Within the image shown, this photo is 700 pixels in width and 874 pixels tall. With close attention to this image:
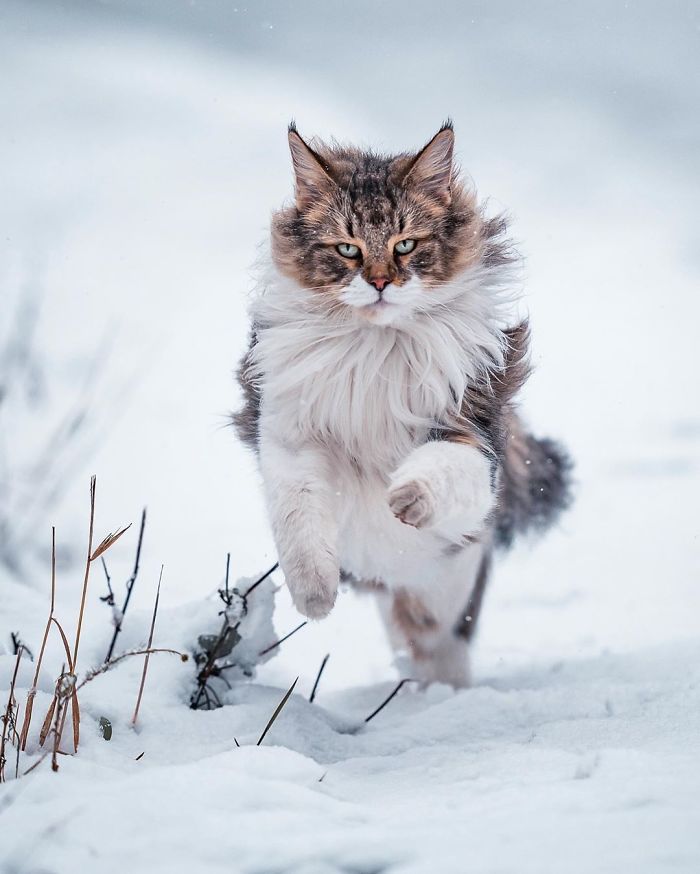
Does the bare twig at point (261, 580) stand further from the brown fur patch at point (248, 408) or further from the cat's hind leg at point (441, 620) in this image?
the cat's hind leg at point (441, 620)

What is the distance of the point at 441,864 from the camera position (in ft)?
4.54

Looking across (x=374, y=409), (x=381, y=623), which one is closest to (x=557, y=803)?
(x=374, y=409)

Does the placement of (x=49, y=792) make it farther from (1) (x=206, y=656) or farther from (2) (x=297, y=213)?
(2) (x=297, y=213)

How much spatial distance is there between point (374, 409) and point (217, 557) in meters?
2.15

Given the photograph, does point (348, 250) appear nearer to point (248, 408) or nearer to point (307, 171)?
point (307, 171)

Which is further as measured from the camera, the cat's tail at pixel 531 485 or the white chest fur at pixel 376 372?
the cat's tail at pixel 531 485

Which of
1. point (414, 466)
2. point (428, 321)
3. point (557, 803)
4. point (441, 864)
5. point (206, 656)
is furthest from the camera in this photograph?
point (428, 321)

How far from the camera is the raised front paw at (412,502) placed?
2.39m

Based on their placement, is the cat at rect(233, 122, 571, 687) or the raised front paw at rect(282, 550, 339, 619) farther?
the cat at rect(233, 122, 571, 687)

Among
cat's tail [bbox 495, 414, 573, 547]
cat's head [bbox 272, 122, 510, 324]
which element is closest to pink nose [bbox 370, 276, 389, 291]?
cat's head [bbox 272, 122, 510, 324]

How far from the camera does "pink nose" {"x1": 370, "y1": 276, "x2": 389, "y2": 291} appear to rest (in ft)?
9.04

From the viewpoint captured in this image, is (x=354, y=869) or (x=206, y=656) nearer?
(x=354, y=869)

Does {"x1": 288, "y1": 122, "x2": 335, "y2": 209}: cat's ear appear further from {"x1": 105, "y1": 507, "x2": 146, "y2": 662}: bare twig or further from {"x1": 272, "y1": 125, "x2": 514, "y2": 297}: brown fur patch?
{"x1": 105, "y1": 507, "x2": 146, "y2": 662}: bare twig

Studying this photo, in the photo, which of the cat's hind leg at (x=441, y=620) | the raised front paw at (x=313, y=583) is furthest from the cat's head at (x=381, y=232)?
the cat's hind leg at (x=441, y=620)
